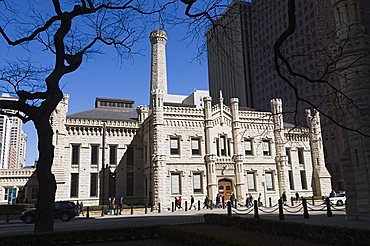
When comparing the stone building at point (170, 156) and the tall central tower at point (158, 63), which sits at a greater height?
the tall central tower at point (158, 63)

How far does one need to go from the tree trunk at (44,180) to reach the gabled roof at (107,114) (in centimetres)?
2943

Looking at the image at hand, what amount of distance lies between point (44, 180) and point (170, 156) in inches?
1013

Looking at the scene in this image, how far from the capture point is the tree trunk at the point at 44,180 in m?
14.0

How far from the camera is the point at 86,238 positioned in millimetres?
14281

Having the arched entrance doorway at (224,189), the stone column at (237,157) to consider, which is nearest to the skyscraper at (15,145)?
the stone column at (237,157)

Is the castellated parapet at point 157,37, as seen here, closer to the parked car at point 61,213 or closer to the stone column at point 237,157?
the stone column at point 237,157

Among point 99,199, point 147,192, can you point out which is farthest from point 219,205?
point 99,199

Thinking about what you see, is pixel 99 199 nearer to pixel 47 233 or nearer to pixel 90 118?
pixel 90 118

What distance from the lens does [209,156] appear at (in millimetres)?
40312

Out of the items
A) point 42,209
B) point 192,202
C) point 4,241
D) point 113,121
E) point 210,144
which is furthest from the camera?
point 113,121

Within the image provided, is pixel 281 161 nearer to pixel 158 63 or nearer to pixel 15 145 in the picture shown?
pixel 158 63

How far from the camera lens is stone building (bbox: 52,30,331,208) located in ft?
129

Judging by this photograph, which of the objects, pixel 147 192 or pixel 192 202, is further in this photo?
pixel 147 192

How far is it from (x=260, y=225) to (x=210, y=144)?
26806 mm
